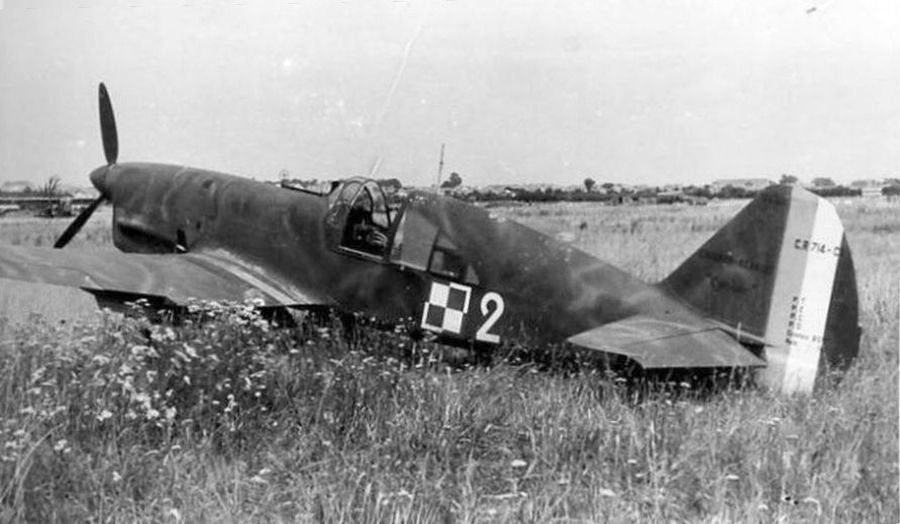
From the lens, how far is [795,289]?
5496mm

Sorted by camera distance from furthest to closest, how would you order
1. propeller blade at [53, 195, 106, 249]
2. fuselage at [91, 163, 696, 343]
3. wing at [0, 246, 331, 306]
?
1. propeller blade at [53, 195, 106, 249]
2. wing at [0, 246, 331, 306]
3. fuselage at [91, 163, 696, 343]

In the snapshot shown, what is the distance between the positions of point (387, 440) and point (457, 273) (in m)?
2.21

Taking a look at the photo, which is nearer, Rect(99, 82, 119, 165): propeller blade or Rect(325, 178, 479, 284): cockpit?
Rect(325, 178, 479, 284): cockpit

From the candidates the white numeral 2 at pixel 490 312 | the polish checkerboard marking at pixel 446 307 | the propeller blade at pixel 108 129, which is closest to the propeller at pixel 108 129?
the propeller blade at pixel 108 129

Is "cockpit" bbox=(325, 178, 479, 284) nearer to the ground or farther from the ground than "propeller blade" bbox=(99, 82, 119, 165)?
nearer to the ground

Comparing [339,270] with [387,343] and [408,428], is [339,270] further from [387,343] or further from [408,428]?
[408,428]

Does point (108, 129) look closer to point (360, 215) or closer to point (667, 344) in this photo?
point (360, 215)

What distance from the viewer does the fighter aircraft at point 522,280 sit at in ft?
17.8

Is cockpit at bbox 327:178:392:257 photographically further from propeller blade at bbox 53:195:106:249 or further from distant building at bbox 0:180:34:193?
propeller blade at bbox 53:195:106:249

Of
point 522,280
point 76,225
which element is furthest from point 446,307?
point 76,225

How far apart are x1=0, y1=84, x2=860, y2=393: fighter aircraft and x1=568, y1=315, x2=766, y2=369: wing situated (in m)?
0.01

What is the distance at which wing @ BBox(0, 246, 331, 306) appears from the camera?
630cm

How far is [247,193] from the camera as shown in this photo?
777 centimetres

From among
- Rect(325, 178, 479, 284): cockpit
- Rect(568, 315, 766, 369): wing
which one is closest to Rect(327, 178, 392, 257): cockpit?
Rect(325, 178, 479, 284): cockpit
